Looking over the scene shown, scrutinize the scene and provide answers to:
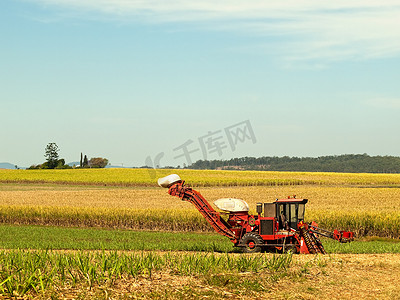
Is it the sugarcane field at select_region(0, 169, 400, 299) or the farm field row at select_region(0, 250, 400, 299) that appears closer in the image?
the farm field row at select_region(0, 250, 400, 299)

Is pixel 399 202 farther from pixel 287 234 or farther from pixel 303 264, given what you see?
pixel 303 264

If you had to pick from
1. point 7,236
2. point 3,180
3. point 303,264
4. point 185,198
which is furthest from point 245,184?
point 303,264

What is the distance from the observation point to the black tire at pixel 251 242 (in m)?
18.2

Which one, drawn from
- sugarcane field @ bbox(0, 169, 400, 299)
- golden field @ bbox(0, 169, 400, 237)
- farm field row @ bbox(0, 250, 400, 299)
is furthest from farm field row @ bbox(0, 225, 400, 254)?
farm field row @ bbox(0, 250, 400, 299)

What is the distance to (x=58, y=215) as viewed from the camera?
109 feet

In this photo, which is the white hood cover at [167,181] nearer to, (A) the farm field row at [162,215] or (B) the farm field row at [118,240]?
(B) the farm field row at [118,240]

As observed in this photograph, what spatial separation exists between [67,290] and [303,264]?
6425mm

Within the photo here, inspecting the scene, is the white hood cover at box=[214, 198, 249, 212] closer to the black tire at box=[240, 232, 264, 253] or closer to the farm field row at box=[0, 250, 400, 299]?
the black tire at box=[240, 232, 264, 253]

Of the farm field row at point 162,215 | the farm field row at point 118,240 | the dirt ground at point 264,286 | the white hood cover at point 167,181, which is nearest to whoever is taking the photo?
the dirt ground at point 264,286

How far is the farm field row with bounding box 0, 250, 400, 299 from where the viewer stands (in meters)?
9.21

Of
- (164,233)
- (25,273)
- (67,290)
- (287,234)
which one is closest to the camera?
(67,290)

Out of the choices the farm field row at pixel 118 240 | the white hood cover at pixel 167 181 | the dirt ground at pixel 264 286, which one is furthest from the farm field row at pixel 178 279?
the farm field row at pixel 118 240

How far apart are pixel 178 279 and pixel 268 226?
864 cm

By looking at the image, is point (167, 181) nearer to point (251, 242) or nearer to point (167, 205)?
point (251, 242)
